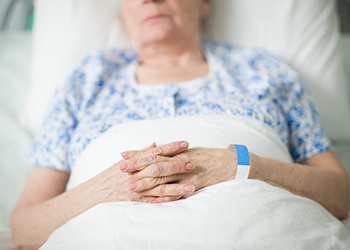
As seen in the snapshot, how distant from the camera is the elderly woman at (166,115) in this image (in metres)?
0.73

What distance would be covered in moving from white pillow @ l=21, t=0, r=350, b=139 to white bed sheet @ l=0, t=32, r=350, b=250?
0.06 metres

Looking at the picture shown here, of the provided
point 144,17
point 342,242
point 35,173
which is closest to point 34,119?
point 35,173

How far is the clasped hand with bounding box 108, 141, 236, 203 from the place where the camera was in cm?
69

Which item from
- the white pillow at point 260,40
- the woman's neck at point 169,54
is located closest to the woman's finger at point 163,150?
the woman's neck at point 169,54

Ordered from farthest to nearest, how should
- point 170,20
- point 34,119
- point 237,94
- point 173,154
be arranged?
point 34,119 < point 170,20 < point 237,94 < point 173,154

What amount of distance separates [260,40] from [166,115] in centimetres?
66

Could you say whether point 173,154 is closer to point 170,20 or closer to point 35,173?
→ point 35,173

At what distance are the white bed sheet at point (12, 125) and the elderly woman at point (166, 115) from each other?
0.60 ft

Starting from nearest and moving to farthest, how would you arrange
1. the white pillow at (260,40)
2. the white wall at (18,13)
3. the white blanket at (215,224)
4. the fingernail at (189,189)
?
1. the white blanket at (215,224)
2. the fingernail at (189,189)
3. the white pillow at (260,40)
4. the white wall at (18,13)

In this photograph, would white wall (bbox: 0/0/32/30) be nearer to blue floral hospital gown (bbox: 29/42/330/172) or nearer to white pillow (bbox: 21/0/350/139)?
white pillow (bbox: 21/0/350/139)

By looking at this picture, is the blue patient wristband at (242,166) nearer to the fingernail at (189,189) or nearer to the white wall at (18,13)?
the fingernail at (189,189)

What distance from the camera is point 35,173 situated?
940 millimetres

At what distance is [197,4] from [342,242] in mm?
930

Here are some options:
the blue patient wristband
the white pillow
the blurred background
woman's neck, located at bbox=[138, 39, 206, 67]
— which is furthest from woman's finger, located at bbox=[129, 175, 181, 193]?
the blurred background
